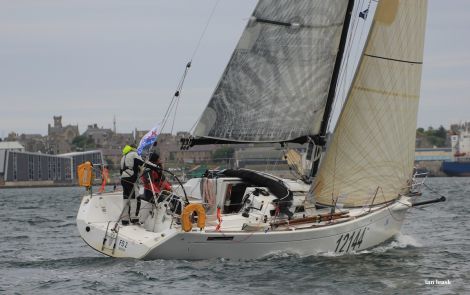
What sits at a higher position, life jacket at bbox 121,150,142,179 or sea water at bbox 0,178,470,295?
life jacket at bbox 121,150,142,179

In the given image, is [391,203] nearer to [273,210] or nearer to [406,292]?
[273,210]

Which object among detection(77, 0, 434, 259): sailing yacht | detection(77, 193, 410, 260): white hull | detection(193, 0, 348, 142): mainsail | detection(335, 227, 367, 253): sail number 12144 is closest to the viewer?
detection(77, 193, 410, 260): white hull

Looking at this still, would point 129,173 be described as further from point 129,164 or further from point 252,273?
point 252,273

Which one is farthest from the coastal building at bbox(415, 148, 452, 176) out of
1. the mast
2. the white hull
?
the white hull

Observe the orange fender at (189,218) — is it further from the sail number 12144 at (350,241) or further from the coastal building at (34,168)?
the coastal building at (34,168)

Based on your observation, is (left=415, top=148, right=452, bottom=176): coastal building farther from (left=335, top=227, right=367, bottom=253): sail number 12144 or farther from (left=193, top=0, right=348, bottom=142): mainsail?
(left=335, top=227, right=367, bottom=253): sail number 12144

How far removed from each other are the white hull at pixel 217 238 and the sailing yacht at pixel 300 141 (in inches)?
0.7

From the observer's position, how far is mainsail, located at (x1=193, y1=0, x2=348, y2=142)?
59.4 ft

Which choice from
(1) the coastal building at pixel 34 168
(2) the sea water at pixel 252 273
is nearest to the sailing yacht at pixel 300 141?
(2) the sea water at pixel 252 273

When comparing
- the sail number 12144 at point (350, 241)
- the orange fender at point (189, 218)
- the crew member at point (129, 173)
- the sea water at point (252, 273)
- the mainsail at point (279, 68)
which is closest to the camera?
the sea water at point (252, 273)

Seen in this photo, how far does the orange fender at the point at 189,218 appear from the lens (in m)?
14.5

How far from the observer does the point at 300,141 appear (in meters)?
18.6

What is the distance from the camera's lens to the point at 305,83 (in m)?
18.3

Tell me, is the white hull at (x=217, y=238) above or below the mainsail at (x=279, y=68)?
below
